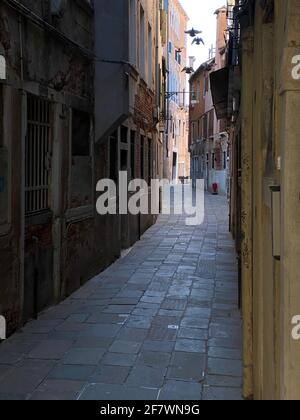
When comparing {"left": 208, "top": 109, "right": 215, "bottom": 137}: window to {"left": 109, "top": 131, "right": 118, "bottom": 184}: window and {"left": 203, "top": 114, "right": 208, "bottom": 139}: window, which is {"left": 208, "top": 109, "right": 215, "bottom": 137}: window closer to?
{"left": 203, "top": 114, "right": 208, "bottom": 139}: window

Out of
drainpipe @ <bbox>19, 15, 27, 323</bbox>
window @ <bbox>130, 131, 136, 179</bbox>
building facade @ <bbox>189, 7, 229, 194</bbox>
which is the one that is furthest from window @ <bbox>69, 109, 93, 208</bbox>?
building facade @ <bbox>189, 7, 229, 194</bbox>

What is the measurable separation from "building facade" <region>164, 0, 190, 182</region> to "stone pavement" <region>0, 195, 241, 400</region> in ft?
93.3

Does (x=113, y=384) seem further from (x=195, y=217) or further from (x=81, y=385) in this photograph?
(x=195, y=217)

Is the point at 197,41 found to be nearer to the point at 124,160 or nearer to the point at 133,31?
the point at 133,31

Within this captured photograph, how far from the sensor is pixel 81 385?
4.46 metres

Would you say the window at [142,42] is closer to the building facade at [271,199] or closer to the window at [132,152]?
the window at [132,152]

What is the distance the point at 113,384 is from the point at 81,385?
10.0 inches

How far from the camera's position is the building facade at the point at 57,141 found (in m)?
5.75

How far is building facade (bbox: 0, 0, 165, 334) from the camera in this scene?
575 cm

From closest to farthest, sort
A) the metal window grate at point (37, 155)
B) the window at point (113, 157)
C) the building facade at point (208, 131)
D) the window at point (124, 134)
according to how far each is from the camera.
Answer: the metal window grate at point (37, 155), the window at point (113, 157), the window at point (124, 134), the building facade at point (208, 131)

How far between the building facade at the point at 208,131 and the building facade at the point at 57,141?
2200cm

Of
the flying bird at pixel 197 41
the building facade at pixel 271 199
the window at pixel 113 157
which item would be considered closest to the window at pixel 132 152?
the window at pixel 113 157

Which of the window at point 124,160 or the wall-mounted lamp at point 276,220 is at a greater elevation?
the window at point 124,160

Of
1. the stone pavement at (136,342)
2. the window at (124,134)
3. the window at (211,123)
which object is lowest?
the stone pavement at (136,342)
